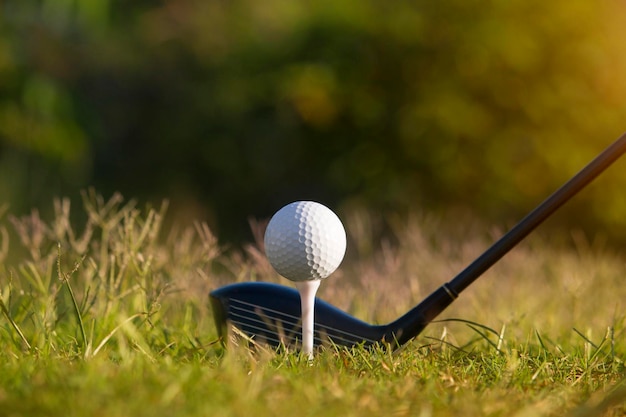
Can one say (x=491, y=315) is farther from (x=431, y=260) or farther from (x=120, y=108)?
(x=120, y=108)

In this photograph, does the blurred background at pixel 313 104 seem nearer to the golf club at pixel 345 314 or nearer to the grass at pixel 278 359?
the grass at pixel 278 359

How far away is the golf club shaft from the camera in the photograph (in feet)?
8.52

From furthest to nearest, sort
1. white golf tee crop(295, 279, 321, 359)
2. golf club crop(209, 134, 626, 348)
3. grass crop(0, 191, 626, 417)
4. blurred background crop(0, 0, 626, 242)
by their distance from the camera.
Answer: blurred background crop(0, 0, 626, 242) → golf club crop(209, 134, 626, 348) → white golf tee crop(295, 279, 321, 359) → grass crop(0, 191, 626, 417)

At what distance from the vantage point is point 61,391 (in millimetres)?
1783

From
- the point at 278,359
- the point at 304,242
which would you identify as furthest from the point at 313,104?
the point at 278,359

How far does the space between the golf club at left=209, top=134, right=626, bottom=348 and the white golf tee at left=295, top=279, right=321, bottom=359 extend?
0.29 feet

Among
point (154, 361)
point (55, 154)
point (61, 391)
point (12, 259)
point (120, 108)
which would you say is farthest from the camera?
point (120, 108)

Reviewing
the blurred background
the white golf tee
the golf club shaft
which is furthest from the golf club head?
the blurred background

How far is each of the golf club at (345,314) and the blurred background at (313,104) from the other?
4.63 metres

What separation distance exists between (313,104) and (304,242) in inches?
229

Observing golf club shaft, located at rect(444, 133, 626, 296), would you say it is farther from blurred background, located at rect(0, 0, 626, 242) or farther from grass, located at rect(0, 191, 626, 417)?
blurred background, located at rect(0, 0, 626, 242)

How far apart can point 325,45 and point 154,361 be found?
21.7ft

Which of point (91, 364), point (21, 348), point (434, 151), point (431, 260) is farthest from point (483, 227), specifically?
point (91, 364)

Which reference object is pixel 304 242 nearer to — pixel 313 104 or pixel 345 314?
pixel 345 314
